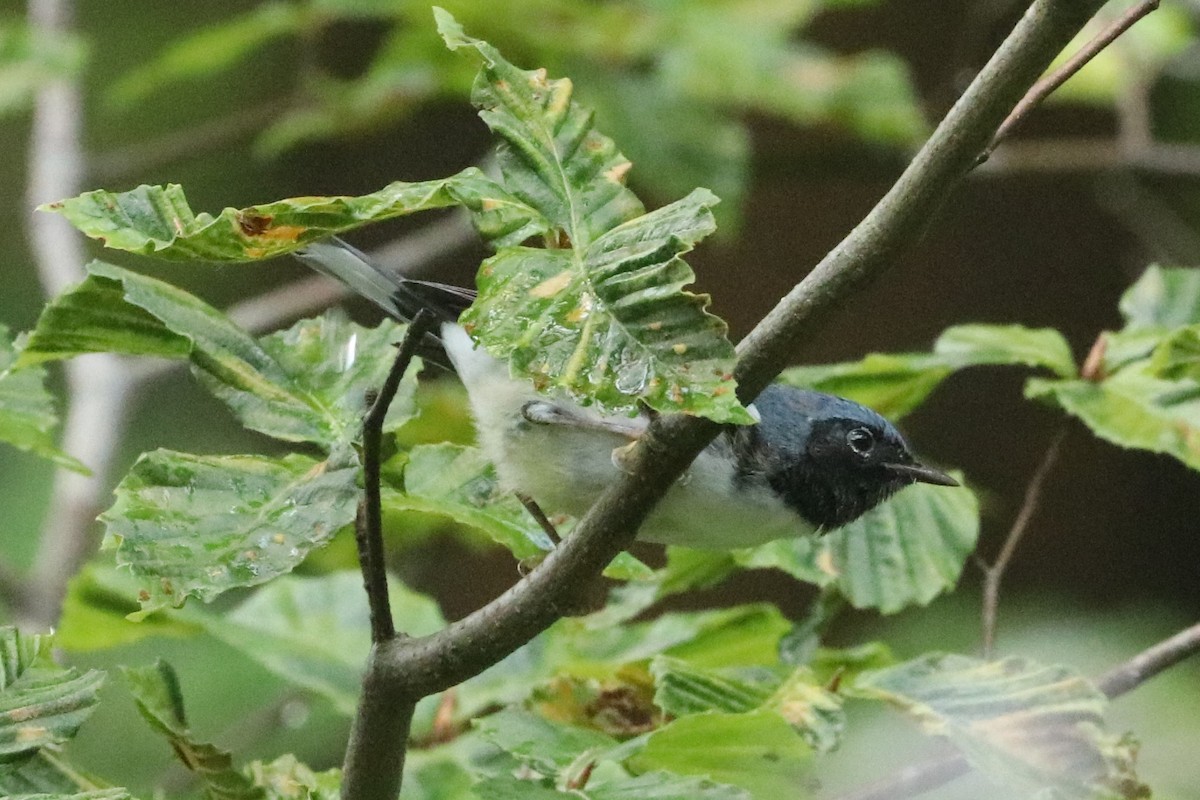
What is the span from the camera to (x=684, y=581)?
1675mm

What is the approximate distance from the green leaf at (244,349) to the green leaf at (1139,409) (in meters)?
0.83

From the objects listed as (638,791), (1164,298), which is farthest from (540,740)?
(1164,298)

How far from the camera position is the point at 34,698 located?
1.05 m

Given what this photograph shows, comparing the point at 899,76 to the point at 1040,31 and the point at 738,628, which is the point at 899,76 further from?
the point at 1040,31

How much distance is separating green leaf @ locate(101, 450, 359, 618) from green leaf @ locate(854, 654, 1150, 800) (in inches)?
23.6

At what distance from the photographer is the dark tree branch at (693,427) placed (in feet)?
2.89

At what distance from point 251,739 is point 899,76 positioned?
2339 mm

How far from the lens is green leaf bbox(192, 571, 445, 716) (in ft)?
5.66

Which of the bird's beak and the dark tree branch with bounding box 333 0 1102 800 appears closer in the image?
the dark tree branch with bounding box 333 0 1102 800

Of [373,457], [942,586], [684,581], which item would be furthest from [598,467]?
[373,457]

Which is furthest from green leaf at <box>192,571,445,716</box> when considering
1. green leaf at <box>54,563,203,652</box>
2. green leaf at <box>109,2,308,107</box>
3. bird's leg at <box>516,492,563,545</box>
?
green leaf at <box>109,2,308,107</box>

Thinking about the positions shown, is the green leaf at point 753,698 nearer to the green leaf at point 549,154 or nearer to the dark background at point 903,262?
the green leaf at point 549,154

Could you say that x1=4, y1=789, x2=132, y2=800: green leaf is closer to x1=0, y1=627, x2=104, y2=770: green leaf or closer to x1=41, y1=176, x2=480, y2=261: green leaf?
x1=0, y1=627, x2=104, y2=770: green leaf

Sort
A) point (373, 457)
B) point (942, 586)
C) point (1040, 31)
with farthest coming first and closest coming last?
point (942, 586) → point (373, 457) → point (1040, 31)
